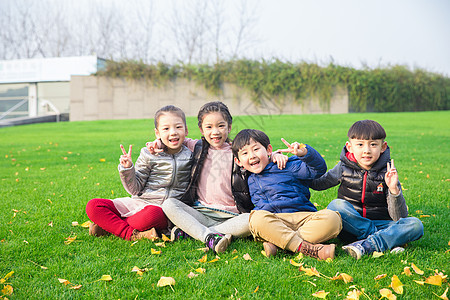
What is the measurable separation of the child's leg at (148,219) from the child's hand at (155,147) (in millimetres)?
474

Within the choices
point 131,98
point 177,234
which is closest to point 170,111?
point 177,234

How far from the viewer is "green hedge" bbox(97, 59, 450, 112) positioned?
2011 cm

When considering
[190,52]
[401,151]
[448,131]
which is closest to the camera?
[401,151]

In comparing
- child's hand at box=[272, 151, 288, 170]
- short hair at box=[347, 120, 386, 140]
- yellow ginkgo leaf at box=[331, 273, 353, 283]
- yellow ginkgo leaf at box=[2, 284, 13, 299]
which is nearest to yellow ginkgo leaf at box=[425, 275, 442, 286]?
yellow ginkgo leaf at box=[331, 273, 353, 283]

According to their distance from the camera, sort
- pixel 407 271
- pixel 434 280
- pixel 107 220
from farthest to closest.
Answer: pixel 107 220 → pixel 407 271 → pixel 434 280

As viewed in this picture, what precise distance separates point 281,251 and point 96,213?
5.00 ft

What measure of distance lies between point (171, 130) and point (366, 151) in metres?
1.57

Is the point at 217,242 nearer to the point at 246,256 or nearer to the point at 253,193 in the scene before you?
the point at 246,256

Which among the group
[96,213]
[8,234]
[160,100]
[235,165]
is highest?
[160,100]

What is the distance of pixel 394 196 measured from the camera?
2797mm

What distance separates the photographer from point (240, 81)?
20031 millimetres

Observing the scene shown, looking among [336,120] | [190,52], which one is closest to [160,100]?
[336,120]

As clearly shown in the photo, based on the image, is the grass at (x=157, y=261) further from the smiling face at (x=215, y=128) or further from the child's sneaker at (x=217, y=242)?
the smiling face at (x=215, y=128)

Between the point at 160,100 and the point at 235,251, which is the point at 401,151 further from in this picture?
the point at 160,100
